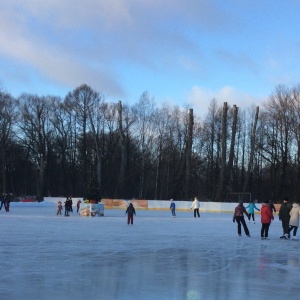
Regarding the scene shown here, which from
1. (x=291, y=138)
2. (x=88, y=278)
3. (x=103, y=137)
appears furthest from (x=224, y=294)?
(x=103, y=137)

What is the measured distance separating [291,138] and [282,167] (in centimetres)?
333

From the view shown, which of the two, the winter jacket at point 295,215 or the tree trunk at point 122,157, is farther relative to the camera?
the tree trunk at point 122,157

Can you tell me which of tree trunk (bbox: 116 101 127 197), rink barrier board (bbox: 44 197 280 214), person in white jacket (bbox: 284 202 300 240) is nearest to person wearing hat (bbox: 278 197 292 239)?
person in white jacket (bbox: 284 202 300 240)

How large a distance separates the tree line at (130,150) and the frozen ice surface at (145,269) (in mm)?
44832

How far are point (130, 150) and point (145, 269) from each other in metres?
56.5

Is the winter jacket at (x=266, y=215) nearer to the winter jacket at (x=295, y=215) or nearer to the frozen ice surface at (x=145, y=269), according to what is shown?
the winter jacket at (x=295, y=215)

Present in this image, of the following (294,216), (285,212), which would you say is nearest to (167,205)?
(285,212)

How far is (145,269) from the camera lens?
9.68 meters

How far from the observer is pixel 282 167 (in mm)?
59219

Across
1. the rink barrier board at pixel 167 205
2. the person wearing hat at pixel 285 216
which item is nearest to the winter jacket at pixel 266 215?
the person wearing hat at pixel 285 216

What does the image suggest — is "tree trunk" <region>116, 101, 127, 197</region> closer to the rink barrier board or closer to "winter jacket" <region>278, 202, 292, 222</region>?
the rink barrier board

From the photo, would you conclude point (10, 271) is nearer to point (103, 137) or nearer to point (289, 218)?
point (289, 218)

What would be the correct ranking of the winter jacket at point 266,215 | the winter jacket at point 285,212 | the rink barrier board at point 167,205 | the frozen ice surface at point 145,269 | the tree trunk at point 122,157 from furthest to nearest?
the tree trunk at point 122,157 < the rink barrier board at point 167,205 < the winter jacket at point 285,212 < the winter jacket at point 266,215 < the frozen ice surface at point 145,269

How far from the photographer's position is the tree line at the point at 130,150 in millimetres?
60438
